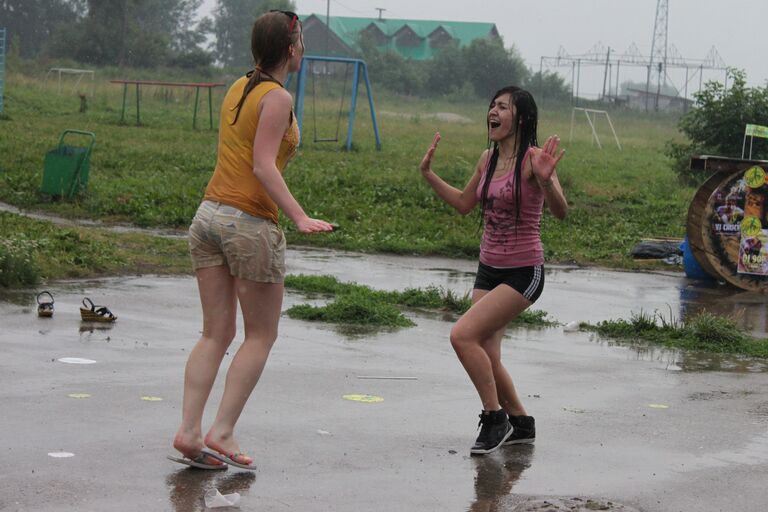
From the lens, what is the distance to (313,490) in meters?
4.86

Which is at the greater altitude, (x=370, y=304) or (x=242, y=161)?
(x=242, y=161)

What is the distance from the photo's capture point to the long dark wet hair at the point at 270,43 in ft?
16.5

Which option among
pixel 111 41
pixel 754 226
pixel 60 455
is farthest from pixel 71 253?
pixel 111 41

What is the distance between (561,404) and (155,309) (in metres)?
3.91

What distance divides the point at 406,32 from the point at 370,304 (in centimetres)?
9964

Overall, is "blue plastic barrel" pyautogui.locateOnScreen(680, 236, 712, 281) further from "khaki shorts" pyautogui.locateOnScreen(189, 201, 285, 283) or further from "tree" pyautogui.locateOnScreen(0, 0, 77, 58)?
"tree" pyautogui.locateOnScreen(0, 0, 77, 58)

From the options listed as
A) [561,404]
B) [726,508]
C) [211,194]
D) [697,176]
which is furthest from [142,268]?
[697,176]

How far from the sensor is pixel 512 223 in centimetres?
580

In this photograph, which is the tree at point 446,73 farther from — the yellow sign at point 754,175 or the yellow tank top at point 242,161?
the yellow tank top at point 242,161

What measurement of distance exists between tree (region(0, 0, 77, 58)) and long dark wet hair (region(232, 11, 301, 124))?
3725 inches

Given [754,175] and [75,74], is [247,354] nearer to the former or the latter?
[754,175]

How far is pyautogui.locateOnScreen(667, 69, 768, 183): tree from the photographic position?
2178 centimetres

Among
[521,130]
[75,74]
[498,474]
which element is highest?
[75,74]

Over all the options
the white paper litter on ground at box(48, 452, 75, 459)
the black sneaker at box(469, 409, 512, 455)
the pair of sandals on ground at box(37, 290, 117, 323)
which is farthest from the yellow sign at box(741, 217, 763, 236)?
the white paper litter on ground at box(48, 452, 75, 459)
